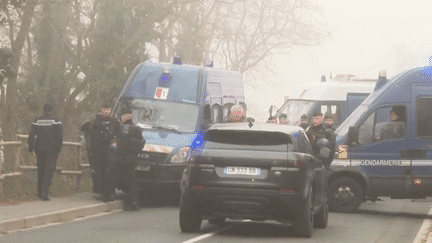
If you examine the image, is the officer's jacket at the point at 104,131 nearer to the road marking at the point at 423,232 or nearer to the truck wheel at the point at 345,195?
the truck wheel at the point at 345,195

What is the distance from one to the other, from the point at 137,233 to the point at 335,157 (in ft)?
18.0

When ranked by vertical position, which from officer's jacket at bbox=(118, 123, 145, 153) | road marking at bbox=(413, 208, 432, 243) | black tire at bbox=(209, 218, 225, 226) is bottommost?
road marking at bbox=(413, 208, 432, 243)

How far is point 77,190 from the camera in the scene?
18891 mm

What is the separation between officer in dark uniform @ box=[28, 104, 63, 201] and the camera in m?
16.5

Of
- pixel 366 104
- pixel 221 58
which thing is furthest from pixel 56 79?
pixel 221 58

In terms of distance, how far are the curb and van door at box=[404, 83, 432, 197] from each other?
17.2 ft

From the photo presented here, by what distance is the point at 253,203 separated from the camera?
11.9m

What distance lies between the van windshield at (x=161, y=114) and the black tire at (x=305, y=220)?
558 cm

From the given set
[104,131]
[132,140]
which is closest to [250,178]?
[132,140]

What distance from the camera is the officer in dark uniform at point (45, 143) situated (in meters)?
16.5

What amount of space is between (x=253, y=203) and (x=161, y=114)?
6506 mm

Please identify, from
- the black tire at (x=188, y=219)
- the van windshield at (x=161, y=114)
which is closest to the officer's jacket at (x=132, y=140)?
the van windshield at (x=161, y=114)

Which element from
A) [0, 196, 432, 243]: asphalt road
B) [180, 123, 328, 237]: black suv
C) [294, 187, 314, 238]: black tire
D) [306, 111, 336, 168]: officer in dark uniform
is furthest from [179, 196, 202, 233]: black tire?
[306, 111, 336, 168]: officer in dark uniform

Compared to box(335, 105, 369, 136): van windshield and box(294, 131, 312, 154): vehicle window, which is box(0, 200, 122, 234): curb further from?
box(335, 105, 369, 136): van windshield
